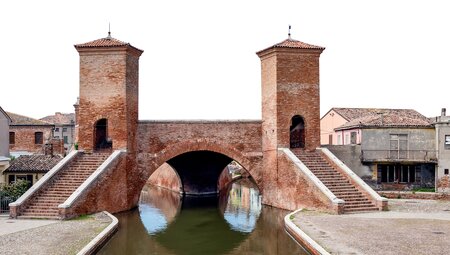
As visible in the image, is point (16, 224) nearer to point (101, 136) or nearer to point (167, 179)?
point (101, 136)

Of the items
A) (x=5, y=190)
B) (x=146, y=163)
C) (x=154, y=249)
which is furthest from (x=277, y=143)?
(x=5, y=190)

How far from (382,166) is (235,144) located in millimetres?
9015

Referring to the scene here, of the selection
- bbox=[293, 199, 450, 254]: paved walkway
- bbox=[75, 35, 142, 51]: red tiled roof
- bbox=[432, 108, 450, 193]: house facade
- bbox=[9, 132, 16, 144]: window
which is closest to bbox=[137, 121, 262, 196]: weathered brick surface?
bbox=[75, 35, 142, 51]: red tiled roof

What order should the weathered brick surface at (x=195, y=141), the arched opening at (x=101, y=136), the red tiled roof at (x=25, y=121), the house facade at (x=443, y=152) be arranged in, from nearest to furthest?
the weathered brick surface at (x=195, y=141) → the arched opening at (x=101, y=136) → the house facade at (x=443, y=152) → the red tiled roof at (x=25, y=121)

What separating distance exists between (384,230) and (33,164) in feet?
55.2

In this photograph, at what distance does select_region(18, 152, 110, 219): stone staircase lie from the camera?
17500mm

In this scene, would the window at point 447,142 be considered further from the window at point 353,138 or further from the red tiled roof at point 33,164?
the red tiled roof at point 33,164

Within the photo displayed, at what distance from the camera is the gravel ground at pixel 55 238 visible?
12.2 meters

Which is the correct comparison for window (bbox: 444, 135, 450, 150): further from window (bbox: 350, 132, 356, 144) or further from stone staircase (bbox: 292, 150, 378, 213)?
stone staircase (bbox: 292, 150, 378, 213)

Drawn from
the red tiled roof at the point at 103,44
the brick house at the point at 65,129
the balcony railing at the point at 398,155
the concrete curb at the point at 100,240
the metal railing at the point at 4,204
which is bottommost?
the concrete curb at the point at 100,240

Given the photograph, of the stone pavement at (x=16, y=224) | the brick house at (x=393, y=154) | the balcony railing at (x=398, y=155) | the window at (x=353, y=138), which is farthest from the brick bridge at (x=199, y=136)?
the window at (x=353, y=138)

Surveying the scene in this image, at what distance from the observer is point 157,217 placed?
867 inches

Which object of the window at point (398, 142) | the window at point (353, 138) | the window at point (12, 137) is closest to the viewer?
the window at point (398, 142)

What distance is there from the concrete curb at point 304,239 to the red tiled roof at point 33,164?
12497 millimetres
